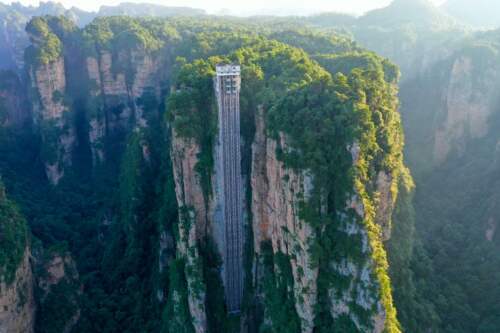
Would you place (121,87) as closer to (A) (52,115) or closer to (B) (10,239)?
(A) (52,115)

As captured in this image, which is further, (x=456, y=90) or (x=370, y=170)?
(x=456, y=90)

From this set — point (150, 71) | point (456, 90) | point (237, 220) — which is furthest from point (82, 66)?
point (456, 90)

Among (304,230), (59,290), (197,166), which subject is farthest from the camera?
(59,290)

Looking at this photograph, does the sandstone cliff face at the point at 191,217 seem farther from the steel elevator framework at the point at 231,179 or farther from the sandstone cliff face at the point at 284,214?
the sandstone cliff face at the point at 284,214

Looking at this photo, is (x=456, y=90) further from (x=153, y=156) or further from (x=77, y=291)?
(x=77, y=291)

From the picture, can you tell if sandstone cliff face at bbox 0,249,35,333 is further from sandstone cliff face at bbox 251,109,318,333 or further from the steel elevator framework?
sandstone cliff face at bbox 251,109,318,333

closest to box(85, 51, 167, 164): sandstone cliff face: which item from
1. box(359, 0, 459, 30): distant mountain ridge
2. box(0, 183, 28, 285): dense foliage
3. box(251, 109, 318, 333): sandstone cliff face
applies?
box(0, 183, 28, 285): dense foliage

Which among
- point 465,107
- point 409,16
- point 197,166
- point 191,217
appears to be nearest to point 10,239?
point 191,217
